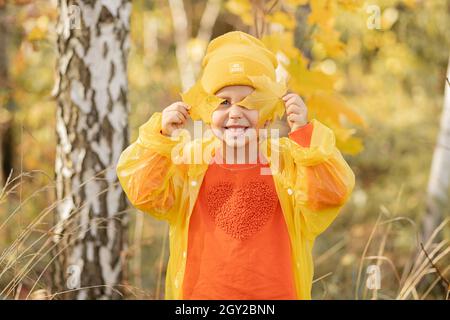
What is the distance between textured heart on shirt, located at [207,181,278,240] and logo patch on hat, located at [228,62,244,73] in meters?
0.33

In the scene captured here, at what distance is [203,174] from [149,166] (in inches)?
7.5

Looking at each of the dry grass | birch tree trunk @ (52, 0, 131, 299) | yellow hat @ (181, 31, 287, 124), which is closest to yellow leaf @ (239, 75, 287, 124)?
yellow hat @ (181, 31, 287, 124)

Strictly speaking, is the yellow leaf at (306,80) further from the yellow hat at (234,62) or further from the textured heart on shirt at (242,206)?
the textured heart on shirt at (242,206)

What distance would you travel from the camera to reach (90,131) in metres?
3.01

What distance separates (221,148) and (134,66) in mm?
5596

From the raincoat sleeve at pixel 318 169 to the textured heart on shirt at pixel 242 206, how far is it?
0.34 feet

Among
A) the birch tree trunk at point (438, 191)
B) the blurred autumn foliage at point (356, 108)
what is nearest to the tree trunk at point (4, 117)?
the blurred autumn foliage at point (356, 108)

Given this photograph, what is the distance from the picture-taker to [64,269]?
10.0ft

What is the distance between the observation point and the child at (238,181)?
2129 millimetres

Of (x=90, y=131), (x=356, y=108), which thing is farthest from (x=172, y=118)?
(x=356, y=108)

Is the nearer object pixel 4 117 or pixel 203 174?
pixel 203 174

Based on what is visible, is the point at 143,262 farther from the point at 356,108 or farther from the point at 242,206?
the point at 242,206

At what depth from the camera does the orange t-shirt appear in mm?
2170

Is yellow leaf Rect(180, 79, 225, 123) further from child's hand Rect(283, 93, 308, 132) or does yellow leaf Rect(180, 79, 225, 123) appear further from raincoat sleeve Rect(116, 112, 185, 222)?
child's hand Rect(283, 93, 308, 132)
